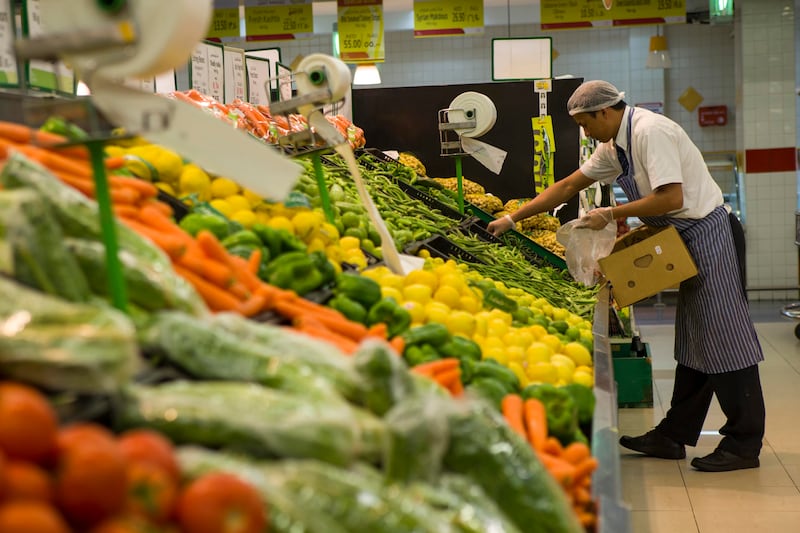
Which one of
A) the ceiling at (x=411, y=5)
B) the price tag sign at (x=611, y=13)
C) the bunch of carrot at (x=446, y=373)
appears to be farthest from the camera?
the ceiling at (x=411, y=5)

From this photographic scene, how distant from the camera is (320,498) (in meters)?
1.23

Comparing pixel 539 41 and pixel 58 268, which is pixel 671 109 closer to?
pixel 539 41

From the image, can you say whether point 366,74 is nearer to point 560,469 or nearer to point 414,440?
point 560,469

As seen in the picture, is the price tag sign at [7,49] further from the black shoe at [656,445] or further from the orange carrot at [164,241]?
the black shoe at [656,445]

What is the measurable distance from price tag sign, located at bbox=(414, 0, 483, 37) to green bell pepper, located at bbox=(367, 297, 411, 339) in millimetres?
8683

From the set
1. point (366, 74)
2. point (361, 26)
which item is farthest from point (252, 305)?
point (366, 74)

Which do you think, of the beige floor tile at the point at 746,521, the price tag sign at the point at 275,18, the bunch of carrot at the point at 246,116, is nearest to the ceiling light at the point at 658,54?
the price tag sign at the point at 275,18

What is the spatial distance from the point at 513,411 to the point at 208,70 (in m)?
3.40

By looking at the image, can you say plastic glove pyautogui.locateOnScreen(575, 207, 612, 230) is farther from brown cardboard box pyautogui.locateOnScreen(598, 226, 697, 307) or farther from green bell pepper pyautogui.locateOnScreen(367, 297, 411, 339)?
green bell pepper pyautogui.locateOnScreen(367, 297, 411, 339)

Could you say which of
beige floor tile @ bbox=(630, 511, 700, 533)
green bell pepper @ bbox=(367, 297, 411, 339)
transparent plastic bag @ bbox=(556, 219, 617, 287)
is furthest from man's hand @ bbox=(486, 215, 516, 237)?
green bell pepper @ bbox=(367, 297, 411, 339)

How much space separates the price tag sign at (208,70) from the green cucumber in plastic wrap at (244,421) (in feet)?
12.2

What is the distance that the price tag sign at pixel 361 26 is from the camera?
418 inches

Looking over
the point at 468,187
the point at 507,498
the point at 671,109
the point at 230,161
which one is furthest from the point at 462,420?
the point at 671,109

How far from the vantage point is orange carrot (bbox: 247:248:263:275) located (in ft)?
7.63
